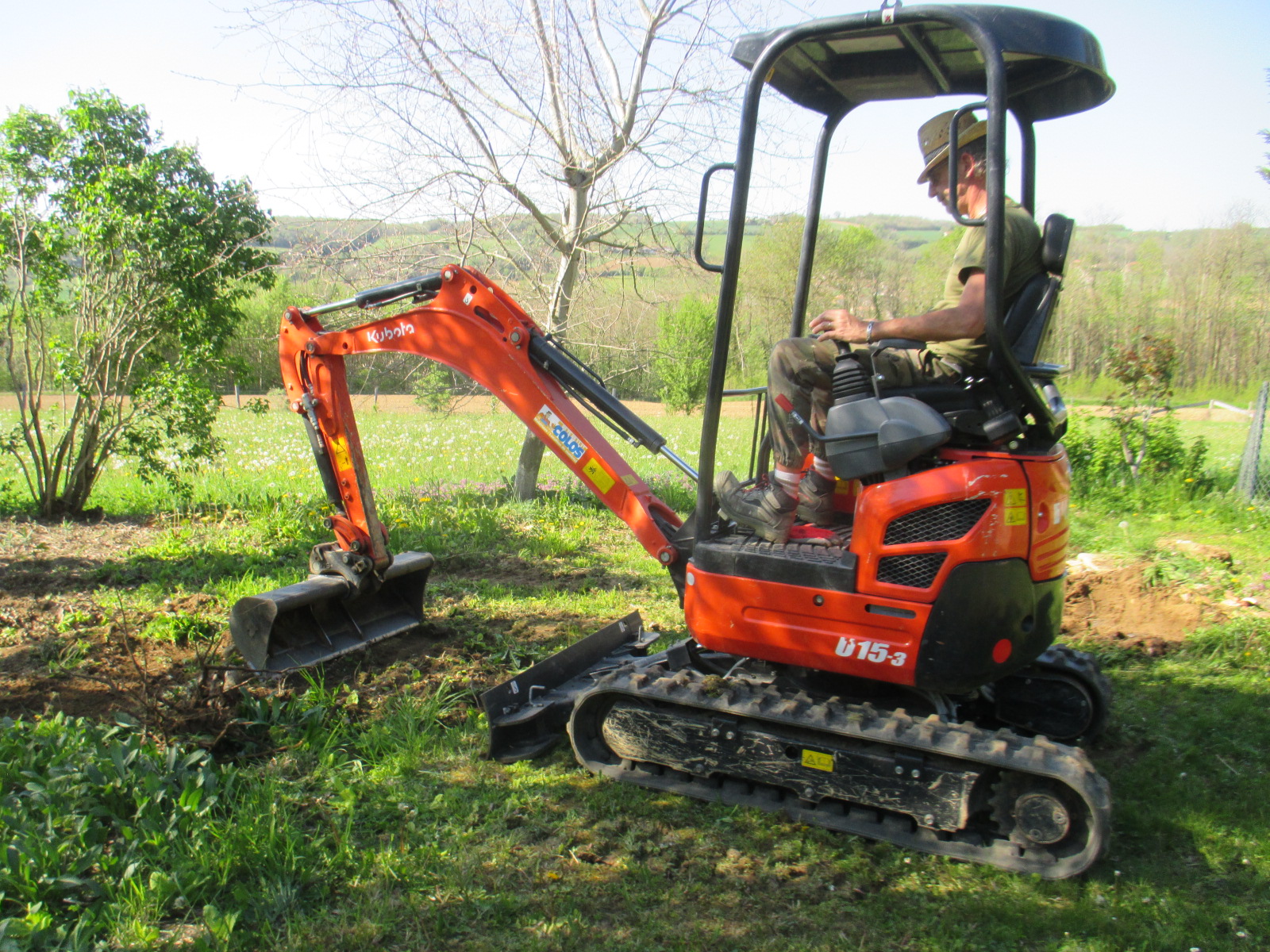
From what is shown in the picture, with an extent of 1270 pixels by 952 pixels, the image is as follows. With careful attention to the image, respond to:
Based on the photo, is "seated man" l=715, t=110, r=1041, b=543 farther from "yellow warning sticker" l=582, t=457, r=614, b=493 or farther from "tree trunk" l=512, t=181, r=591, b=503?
"tree trunk" l=512, t=181, r=591, b=503

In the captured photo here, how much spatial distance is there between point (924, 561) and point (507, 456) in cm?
1029

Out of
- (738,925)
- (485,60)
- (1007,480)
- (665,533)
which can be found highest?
(485,60)

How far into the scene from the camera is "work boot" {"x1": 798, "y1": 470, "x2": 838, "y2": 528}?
12.6 feet

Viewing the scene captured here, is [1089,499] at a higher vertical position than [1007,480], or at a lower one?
lower

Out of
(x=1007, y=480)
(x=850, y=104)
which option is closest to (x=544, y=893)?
(x=1007, y=480)

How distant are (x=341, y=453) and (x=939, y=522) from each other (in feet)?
11.2

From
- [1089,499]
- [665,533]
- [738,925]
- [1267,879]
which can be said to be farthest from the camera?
[1089,499]

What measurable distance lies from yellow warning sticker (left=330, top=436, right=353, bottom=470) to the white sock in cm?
265

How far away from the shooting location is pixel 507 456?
13258mm

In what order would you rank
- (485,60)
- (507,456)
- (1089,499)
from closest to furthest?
(485,60), (1089,499), (507,456)

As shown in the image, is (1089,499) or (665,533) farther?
(1089,499)

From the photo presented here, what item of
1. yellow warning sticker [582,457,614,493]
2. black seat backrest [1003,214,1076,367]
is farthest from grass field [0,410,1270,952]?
black seat backrest [1003,214,1076,367]

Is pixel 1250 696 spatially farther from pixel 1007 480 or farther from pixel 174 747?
pixel 174 747

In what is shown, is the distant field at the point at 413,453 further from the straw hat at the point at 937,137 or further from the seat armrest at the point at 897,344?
the seat armrest at the point at 897,344
